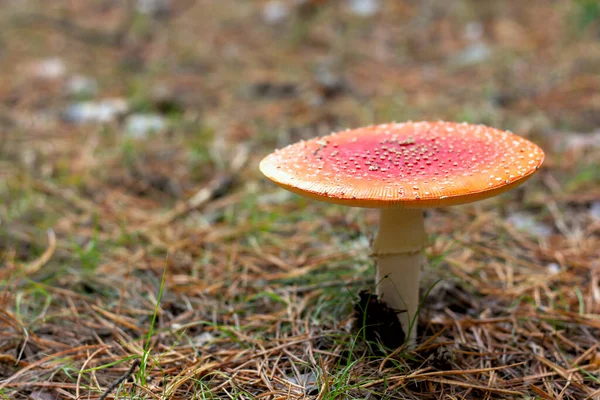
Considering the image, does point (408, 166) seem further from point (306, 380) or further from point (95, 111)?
point (95, 111)

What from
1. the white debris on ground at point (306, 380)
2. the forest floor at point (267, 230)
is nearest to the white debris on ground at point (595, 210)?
the forest floor at point (267, 230)

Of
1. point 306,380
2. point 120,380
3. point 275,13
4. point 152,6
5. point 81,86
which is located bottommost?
point 306,380

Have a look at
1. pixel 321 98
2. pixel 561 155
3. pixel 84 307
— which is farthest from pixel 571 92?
pixel 84 307

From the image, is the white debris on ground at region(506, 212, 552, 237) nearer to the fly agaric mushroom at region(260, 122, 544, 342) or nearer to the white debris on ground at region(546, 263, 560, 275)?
the white debris on ground at region(546, 263, 560, 275)

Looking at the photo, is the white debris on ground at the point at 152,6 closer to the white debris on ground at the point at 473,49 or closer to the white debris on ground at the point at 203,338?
the white debris on ground at the point at 473,49

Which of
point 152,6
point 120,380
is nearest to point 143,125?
point 120,380

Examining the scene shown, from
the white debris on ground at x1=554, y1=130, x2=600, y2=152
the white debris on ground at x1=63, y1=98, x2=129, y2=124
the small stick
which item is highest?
the white debris on ground at x1=63, y1=98, x2=129, y2=124

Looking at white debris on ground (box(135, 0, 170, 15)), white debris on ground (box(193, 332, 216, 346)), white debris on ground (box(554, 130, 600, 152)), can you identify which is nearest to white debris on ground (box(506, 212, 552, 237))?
white debris on ground (box(554, 130, 600, 152))
